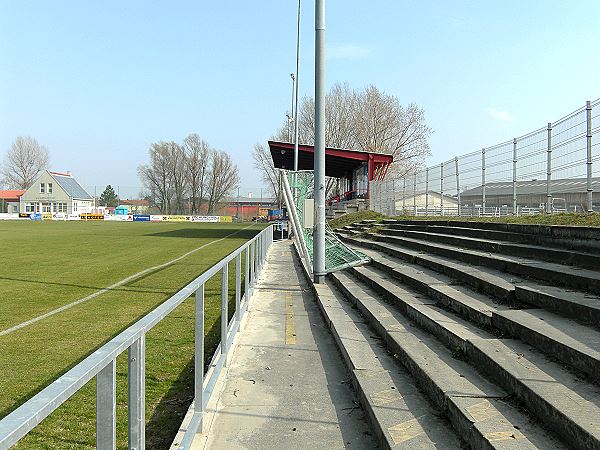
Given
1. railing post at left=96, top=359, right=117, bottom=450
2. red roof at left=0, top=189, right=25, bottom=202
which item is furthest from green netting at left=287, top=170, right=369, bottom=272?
red roof at left=0, top=189, right=25, bottom=202

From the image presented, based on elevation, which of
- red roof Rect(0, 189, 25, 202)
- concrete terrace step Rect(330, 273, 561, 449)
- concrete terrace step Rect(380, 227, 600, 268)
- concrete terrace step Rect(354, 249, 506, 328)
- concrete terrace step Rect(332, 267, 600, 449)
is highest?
red roof Rect(0, 189, 25, 202)

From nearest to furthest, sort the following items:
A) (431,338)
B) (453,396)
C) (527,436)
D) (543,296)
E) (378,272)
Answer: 1. (527,436)
2. (453,396)
3. (543,296)
4. (431,338)
5. (378,272)

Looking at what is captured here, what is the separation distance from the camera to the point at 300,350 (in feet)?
20.7

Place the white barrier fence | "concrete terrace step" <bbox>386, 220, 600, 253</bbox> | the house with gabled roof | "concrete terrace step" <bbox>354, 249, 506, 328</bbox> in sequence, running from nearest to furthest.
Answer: "concrete terrace step" <bbox>354, 249, 506, 328</bbox> → "concrete terrace step" <bbox>386, 220, 600, 253</bbox> → the white barrier fence → the house with gabled roof

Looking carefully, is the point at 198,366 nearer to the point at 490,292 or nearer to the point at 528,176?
→ the point at 490,292

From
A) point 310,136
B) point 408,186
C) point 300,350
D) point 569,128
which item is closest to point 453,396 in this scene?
point 300,350

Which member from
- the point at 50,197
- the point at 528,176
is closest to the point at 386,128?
the point at 528,176

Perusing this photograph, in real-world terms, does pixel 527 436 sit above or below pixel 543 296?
below

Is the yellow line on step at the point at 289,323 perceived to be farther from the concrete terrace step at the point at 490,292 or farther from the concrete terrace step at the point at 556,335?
the concrete terrace step at the point at 556,335

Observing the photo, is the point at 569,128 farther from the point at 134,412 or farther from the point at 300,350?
the point at 134,412

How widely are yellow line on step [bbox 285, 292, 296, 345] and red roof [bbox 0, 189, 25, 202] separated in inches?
4423

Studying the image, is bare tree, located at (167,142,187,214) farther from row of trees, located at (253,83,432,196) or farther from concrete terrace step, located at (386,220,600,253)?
concrete terrace step, located at (386,220,600,253)

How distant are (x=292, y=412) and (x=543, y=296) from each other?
2.71m

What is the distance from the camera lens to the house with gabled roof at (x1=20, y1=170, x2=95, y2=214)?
93.0 meters
